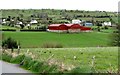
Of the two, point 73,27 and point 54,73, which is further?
point 73,27

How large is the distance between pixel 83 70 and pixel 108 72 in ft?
3.79

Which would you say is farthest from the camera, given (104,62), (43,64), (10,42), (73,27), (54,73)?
(73,27)

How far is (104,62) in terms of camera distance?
20672 millimetres

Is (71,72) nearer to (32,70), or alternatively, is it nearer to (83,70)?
(83,70)

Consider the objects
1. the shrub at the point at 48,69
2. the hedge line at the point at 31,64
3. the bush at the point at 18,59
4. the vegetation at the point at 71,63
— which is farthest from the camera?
the bush at the point at 18,59

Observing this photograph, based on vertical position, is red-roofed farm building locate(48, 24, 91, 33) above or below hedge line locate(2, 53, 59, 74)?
above

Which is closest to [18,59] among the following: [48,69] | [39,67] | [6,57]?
[6,57]

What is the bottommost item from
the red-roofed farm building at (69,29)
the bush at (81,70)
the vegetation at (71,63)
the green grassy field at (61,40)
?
the green grassy field at (61,40)

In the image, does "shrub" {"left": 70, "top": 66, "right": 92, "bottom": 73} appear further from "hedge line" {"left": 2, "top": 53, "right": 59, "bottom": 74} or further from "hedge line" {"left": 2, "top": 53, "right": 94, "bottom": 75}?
"hedge line" {"left": 2, "top": 53, "right": 59, "bottom": 74}

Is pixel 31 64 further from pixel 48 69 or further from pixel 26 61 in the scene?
pixel 48 69

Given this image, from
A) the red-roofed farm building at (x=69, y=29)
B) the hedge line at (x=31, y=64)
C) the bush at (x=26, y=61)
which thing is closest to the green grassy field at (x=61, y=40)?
the red-roofed farm building at (x=69, y=29)

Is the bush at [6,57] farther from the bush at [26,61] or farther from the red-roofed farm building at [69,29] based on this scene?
the red-roofed farm building at [69,29]

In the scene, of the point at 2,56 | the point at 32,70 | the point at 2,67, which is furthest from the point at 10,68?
the point at 2,56

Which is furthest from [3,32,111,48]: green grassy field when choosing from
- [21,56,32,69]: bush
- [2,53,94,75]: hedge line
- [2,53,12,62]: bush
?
[21,56,32,69]: bush
